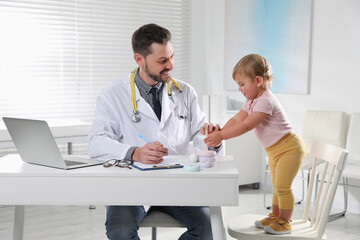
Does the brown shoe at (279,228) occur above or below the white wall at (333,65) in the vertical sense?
below

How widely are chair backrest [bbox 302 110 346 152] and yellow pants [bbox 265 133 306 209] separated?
5.61 ft

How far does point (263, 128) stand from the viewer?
2.22m

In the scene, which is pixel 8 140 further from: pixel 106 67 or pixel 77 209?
pixel 106 67

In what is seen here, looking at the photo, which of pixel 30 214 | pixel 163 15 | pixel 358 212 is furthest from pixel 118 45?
pixel 358 212

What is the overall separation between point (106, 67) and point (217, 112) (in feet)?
3.89

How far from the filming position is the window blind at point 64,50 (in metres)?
4.24

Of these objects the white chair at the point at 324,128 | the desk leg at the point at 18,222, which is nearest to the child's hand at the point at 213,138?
the desk leg at the point at 18,222

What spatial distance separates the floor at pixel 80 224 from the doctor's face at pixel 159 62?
1323 mm

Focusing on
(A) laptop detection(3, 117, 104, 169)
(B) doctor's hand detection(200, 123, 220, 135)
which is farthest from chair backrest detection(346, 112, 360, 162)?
(A) laptop detection(3, 117, 104, 169)

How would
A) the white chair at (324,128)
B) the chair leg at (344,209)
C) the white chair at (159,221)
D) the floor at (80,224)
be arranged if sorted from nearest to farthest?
the white chair at (159,221) < the floor at (80,224) < the chair leg at (344,209) < the white chair at (324,128)

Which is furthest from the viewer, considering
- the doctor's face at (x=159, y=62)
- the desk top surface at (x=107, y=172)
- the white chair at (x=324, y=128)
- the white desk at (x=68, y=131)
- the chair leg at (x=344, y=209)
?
the white chair at (x=324, y=128)

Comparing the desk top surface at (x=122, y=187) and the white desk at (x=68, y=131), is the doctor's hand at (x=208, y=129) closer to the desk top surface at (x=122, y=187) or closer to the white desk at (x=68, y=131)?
the desk top surface at (x=122, y=187)

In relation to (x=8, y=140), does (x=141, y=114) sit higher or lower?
higher

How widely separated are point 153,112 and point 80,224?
1.56 metres
